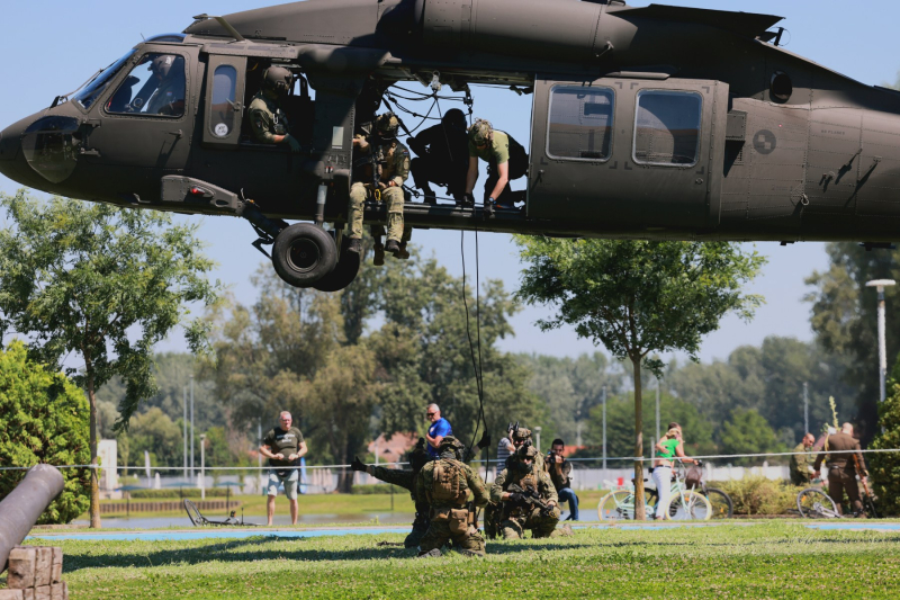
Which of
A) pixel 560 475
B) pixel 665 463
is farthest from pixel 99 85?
pixel 665 463

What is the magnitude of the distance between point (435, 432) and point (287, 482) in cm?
450

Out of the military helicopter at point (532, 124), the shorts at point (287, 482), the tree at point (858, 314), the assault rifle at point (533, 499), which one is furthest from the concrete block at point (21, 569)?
the tree at point (858, 314)

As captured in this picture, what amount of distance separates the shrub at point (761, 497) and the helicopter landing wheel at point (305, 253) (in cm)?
1632

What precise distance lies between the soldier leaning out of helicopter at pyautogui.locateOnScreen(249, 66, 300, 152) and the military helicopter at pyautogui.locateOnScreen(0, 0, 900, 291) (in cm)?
16

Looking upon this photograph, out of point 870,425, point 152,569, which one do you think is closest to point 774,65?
point 152,569

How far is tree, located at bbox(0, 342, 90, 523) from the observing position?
24.5 m

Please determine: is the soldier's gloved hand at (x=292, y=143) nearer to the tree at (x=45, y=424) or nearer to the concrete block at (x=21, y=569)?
the concrete block at (x=21, y=569)

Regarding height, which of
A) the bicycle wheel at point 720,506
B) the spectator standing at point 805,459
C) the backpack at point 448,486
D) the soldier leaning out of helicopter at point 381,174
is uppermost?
the soldier leaning out of helicopter at point 381,174

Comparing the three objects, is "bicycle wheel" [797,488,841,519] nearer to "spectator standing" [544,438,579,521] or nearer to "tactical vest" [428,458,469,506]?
"spectator standing" [544,438,579,521]

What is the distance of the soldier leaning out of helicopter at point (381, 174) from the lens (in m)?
13.0

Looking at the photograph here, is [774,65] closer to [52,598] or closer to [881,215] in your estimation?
[881,215]

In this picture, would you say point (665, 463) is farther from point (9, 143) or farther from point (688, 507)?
point (9, 143)

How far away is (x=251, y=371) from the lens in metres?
80.1

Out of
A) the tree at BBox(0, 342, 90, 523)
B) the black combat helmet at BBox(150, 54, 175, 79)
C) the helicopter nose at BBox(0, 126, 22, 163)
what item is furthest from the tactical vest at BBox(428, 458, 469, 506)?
the tree at BBox(0, 342, 90, 523)
